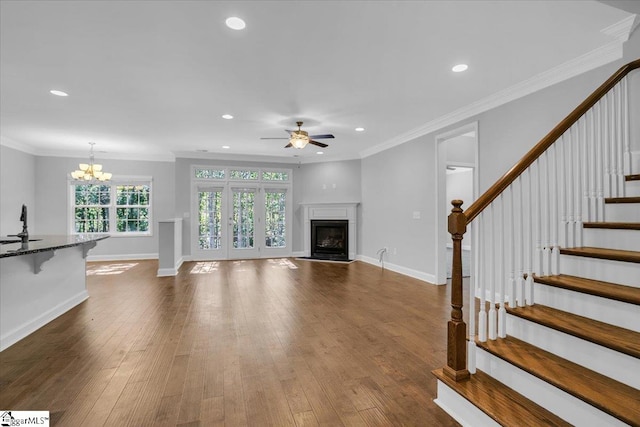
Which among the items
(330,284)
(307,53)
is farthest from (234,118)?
(330,284)

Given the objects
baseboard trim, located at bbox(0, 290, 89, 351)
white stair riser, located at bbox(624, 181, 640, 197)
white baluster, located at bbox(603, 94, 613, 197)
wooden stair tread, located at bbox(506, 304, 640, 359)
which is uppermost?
white baluster, located at bbox(603, 94, 613, 197)

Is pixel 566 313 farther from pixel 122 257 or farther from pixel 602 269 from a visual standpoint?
pixel 122 257

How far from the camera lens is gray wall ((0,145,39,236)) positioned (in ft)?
19.8

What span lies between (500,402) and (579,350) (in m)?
0.52

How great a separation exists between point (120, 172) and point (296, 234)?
192 inches

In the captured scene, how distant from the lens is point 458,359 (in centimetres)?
187

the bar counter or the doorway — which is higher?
the doorway

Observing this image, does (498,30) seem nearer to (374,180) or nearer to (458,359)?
(458,359)

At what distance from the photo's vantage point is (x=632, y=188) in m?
2.41

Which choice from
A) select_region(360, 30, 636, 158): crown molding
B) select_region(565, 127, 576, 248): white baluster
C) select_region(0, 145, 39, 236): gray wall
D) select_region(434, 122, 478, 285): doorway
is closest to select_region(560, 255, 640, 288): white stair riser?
select_region(565, 127, 576, 248): white baluster

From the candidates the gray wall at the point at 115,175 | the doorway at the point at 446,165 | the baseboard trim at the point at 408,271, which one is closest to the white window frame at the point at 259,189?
the gray wall at the point at 115,175

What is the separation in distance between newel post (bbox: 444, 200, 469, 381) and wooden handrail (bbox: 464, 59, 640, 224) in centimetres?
7

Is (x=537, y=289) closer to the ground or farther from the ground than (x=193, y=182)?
closer to the ground

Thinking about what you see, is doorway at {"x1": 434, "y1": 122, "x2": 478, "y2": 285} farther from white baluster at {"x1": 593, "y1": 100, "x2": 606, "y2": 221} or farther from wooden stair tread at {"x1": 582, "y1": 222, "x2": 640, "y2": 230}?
wooden stair tread at {"x1": 582, "y1": 222, "x2": 640, "y2": 230}
